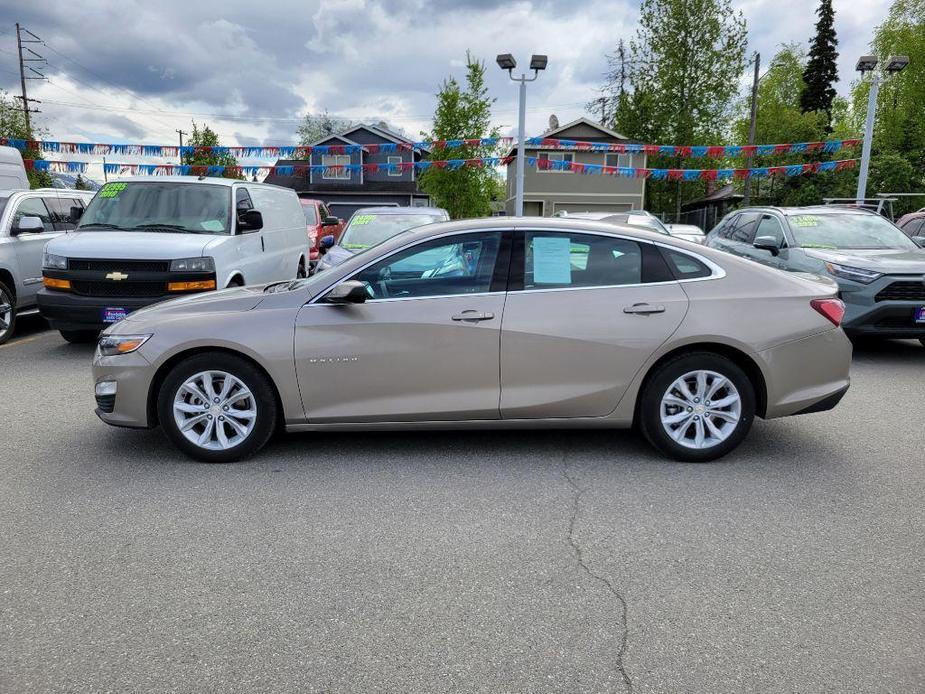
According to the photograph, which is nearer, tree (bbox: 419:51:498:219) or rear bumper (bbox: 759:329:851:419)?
rear bumper (bbox: 759:329:851:419)

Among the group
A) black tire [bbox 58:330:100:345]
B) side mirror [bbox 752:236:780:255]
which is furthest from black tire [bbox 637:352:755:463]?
black tire [bbox 58:330:100:345]

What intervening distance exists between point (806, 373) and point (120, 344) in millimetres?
4406

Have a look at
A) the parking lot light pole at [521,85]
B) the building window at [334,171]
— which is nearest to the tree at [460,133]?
the parking lot light pole at [521,85]

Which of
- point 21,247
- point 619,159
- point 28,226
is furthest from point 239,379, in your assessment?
point 619,159

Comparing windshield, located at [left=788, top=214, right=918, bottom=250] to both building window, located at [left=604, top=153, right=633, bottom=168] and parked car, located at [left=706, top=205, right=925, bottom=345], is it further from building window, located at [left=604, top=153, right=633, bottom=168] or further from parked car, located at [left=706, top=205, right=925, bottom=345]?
building window, located at [left=604, top=153, right=633, bottom=168]

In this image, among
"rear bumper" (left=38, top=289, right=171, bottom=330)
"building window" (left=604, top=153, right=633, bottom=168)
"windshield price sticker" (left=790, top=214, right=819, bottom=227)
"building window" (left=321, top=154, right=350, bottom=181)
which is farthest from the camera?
"building window" (left=321, top=154, right=350, bottom=181)

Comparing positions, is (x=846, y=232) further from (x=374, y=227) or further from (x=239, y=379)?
(x=239, y=379)

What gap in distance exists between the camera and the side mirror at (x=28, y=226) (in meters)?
9.11

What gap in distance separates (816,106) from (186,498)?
212 feet

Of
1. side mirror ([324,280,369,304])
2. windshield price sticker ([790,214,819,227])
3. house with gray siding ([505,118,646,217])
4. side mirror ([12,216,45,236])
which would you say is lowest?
side mirror ([324,280,369,304])

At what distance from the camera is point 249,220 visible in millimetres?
8812

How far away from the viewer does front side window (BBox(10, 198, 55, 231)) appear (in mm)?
9647

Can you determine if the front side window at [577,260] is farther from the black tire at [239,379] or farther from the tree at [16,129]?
the tree at [16,129]

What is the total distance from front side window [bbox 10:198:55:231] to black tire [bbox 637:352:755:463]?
857 centimetres
